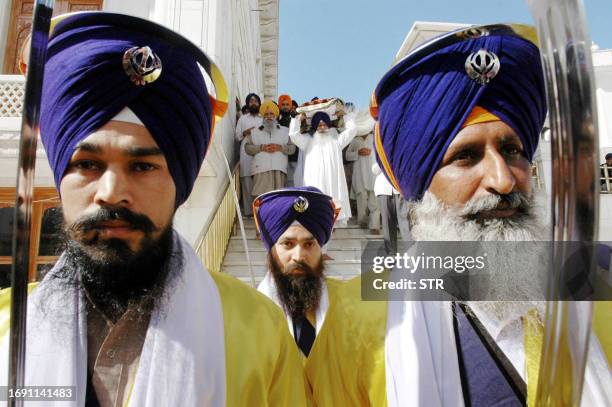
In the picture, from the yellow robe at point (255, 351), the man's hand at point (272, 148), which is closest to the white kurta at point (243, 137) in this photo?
the man's hand at point (272, 148)

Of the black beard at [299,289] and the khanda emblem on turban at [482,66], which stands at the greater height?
the khanda emblem on turban at [482,66]

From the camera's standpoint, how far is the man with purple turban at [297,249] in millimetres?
3605

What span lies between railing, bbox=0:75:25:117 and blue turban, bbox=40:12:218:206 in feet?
22.2

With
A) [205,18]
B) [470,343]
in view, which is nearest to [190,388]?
[470,343]

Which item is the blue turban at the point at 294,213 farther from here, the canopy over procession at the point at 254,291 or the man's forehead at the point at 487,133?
the man's forehead at the point at 487,133

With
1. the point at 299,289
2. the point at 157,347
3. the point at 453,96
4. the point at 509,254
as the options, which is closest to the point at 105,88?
the point at 157,347

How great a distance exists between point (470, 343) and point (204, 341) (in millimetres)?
769

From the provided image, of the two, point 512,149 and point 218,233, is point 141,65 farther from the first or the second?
point 218,233

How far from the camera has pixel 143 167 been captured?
4.14ft

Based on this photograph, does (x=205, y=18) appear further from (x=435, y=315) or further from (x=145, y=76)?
(x=435, y=315)

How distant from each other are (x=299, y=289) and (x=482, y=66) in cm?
265

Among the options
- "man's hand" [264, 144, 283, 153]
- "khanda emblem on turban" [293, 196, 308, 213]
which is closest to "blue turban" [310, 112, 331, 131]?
"man's hand" [264, 144, 283, 153]

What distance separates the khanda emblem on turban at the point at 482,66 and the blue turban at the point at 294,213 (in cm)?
276

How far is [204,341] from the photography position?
48.7 inches
